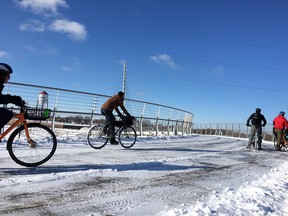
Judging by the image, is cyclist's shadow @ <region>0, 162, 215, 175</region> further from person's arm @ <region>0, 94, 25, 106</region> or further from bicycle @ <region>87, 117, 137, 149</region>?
bicycle @ <region>87, 117, 137, 149</region>

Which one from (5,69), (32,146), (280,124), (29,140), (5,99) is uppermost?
(280,124)

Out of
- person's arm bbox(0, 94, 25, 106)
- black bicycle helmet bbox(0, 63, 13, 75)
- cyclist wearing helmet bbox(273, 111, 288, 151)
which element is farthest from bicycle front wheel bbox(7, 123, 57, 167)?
cyclist wearing helmet bbox(273, 111, 288, 151)

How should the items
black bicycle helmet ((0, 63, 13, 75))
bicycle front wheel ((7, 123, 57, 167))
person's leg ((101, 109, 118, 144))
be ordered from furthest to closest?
person's leg ((101, 109, 118, 144)) < bicycle front wheel ((7, 123, 57, 167)) < black bicycle helmet ((0, 63, 13, 75))

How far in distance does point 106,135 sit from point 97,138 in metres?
0.30

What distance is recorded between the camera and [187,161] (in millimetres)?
7918

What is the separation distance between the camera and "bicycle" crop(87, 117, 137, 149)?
10383 millimetres

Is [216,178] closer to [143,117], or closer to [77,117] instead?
[77,117]

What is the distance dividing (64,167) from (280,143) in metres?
12.9

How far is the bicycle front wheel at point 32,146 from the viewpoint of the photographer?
239 inches

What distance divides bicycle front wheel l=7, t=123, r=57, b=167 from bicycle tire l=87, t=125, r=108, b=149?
3.76 meters

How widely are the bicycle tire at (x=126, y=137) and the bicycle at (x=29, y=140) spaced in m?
4.65

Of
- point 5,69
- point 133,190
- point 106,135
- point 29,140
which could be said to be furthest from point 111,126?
point 133,190

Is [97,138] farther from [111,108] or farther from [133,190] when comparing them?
[133,190]

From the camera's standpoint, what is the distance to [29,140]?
6.33 metres
